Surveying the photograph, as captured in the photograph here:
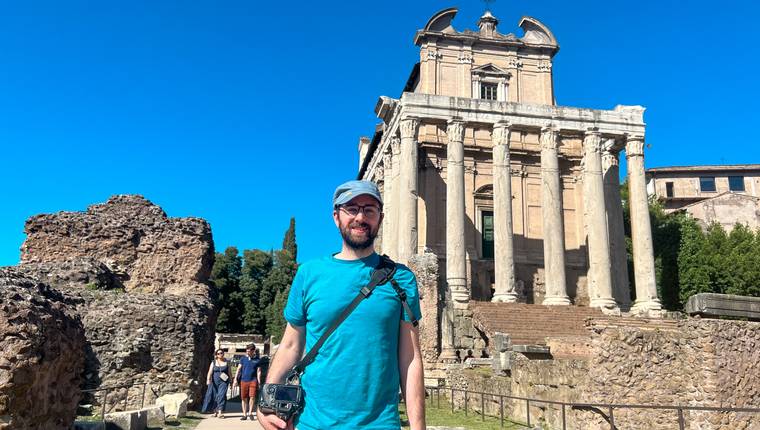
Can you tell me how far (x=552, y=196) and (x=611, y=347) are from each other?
2139 cm

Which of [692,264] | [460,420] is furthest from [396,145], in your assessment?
[460,420]

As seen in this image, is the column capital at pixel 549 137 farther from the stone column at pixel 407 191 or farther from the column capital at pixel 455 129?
the stone column at pixel 407 191

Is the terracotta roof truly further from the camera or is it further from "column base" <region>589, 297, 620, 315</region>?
the camera

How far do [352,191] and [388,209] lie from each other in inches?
1208

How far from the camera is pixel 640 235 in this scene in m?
31.8

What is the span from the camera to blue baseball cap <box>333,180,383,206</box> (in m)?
3.59

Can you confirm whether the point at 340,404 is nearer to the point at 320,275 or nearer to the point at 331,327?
the point at 331,327

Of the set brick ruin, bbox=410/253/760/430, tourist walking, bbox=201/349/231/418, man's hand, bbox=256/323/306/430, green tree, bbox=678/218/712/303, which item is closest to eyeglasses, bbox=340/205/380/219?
man's hand, bbox=256/323/306/430

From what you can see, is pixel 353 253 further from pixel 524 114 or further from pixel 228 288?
pixel 228 288

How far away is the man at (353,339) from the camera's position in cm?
323

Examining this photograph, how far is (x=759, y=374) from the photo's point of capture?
9.66m

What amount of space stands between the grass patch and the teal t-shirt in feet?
28.9

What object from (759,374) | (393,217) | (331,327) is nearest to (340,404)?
(331,327)

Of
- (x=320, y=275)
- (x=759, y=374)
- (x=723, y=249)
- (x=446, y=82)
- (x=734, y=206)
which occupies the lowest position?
(x=759, y=374)
